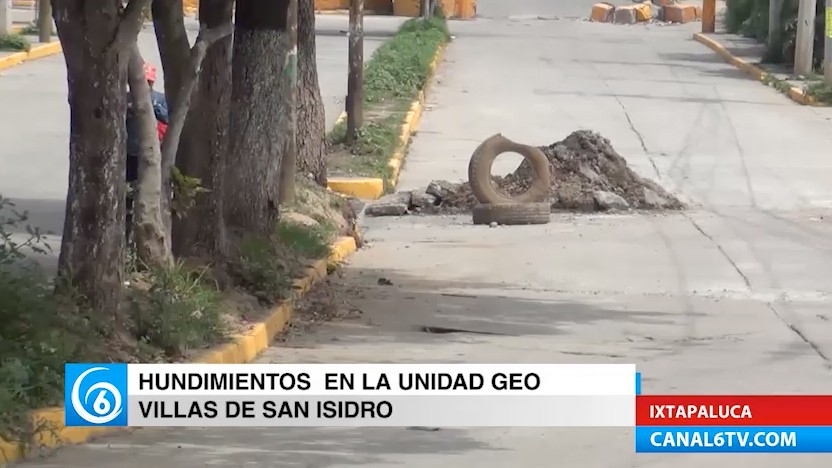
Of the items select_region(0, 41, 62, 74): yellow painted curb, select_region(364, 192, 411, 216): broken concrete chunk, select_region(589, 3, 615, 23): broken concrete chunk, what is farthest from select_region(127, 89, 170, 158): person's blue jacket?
select_region(589, 3, 615, 23): broken concrete chunk

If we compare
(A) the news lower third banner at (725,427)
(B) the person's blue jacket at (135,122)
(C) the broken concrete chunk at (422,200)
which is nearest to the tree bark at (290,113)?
(B) the person's blue jacket at (135,122)

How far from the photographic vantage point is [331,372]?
828 centimetres

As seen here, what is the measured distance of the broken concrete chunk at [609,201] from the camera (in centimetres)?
1922

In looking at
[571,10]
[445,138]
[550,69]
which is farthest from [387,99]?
[571,10]

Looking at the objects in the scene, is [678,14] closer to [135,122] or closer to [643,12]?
[643,12]

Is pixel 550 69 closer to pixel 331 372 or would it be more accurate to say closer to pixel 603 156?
pixel 603 156

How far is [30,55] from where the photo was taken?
32.5m

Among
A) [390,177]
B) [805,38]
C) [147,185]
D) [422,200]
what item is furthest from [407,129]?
[147,185]

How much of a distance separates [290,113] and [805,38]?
2071cm

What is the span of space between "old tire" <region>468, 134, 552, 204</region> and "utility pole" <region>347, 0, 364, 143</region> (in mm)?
4095

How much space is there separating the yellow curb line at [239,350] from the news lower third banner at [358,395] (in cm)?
15

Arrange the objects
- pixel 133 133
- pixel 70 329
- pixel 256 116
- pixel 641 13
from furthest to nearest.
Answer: pixel 641 13 → pixel 256 116 → pixel 133 133 → pixel 70 329

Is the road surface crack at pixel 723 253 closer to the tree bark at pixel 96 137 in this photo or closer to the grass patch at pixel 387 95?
the grass patch at pixel 387 95

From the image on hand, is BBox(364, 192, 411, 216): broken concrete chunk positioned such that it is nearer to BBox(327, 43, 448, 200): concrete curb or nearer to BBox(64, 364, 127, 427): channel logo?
BBox(327, 43, 448, 200): concrete curb
